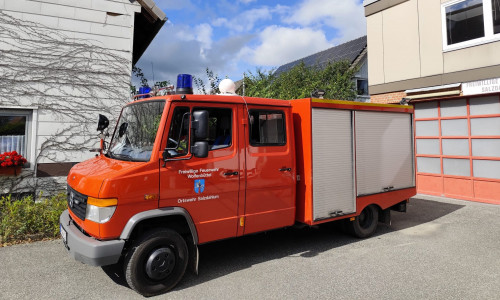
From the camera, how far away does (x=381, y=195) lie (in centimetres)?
557

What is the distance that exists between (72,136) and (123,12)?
3206mm

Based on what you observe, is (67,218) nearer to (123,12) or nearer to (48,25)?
(48,25)

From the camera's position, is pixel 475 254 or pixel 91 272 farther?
pixel 475 254

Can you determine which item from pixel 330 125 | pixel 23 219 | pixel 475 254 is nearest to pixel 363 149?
pixel 330 125

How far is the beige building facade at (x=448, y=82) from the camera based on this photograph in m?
7.91

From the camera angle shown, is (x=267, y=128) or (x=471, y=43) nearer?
(x=267, y=128)

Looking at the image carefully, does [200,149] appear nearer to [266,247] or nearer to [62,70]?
[266,247]

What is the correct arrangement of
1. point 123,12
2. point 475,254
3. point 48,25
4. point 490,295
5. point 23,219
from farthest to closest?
point 123,12 → point 48,25 → point 23,219 → point 475,254 → point 490,295

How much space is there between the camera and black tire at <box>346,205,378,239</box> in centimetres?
548

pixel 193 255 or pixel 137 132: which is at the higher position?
pixel 137 132

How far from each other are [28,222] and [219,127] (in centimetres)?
380

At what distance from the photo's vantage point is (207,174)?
3832 mm

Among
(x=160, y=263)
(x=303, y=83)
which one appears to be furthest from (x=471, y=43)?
(x=160, y=263)

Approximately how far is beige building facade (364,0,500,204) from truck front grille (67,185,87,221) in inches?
350
